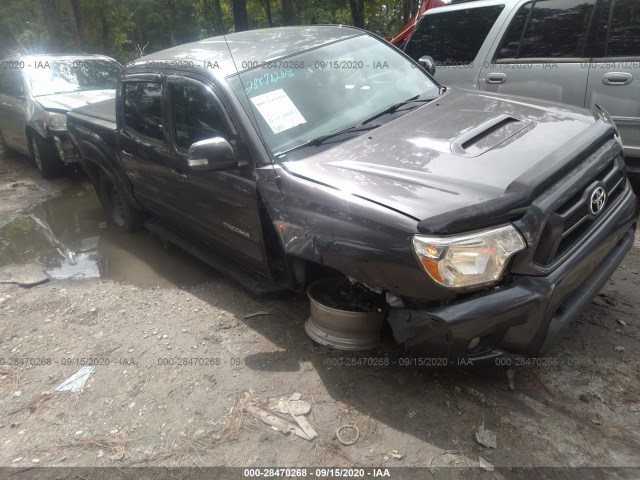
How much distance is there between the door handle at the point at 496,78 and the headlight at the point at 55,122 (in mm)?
5657

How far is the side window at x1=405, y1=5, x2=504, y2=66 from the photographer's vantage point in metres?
5.36

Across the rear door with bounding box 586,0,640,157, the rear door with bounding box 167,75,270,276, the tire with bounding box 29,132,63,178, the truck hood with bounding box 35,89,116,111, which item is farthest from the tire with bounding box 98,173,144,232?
the rear door with bounding box 586,0,640,157

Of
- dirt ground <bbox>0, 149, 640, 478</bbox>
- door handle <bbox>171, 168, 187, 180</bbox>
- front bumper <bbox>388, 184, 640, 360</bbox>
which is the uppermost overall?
door handle <bbox>171, 168, 187, 180</bbox>

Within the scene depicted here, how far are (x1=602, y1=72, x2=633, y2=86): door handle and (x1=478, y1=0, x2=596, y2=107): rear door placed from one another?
0.60ft

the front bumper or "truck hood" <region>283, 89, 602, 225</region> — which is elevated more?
"truck hood" <region>283, 89, 602, 225</region>

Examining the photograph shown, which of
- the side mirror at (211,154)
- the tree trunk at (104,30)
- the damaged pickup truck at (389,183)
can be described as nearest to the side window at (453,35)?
the damaged pickup truck at (389,183)

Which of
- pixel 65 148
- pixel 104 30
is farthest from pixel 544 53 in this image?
pixel 104 30

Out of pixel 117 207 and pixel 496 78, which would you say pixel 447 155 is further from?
pixel 117 207

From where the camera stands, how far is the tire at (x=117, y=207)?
5.27 m

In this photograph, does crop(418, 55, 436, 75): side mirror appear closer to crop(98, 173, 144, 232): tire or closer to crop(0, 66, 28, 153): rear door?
crop(98, 173, 144, 232): tire

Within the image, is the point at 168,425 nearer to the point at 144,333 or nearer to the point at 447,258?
the point at 144,333

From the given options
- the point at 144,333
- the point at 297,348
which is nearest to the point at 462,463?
the point at 297,348

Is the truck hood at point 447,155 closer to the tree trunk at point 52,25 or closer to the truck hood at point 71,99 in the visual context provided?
the truck hood at point 71,99

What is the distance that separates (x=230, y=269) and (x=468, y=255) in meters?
2.12
